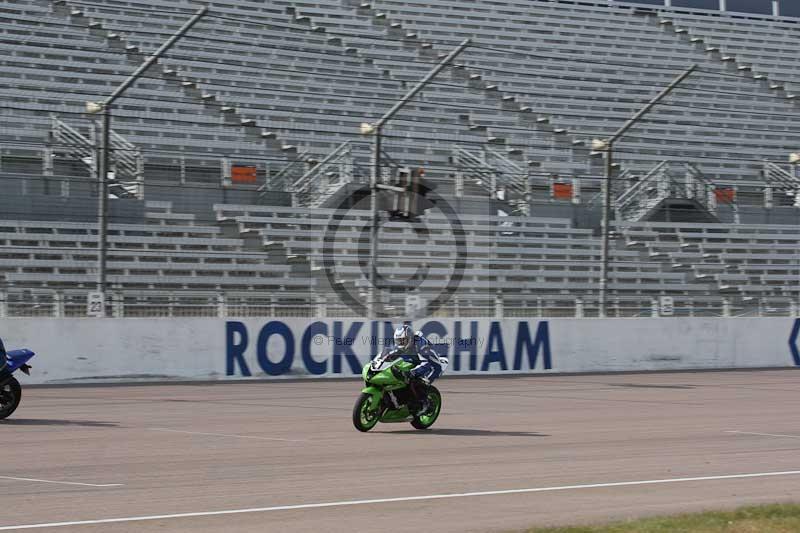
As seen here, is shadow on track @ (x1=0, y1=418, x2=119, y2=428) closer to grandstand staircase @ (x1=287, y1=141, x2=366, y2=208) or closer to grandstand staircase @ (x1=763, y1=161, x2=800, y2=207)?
grandstand staircase @ (x1=287, y1=141, x2=366, y2=208)

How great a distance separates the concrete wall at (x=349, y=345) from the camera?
60.0 ft

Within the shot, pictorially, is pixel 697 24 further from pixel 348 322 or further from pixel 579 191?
pixel 348 322

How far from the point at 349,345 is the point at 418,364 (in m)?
8.25

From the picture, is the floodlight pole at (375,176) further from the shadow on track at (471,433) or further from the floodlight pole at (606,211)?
the shadow on track at (471,433)

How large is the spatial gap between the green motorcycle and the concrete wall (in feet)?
25.3

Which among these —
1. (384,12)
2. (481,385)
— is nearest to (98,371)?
(481,385)

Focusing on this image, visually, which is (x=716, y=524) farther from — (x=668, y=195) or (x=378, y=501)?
(x=668, y=195)

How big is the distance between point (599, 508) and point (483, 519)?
3.35 feet

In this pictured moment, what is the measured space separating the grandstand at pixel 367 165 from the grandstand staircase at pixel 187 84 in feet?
0.20

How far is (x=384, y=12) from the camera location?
114 ft

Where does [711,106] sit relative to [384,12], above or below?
below

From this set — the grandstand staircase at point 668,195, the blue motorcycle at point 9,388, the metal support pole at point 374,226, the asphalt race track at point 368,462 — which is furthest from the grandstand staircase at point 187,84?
the blue motorcycle at point 9,388

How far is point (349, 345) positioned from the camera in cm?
2072

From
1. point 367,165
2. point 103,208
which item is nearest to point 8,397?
point 103,208
